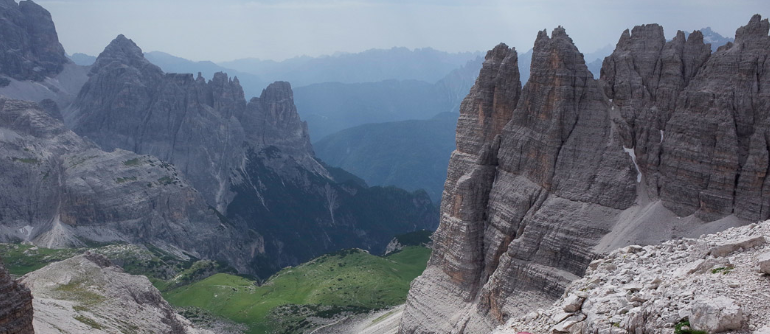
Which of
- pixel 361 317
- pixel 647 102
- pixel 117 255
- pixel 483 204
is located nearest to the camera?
pixel 647 102

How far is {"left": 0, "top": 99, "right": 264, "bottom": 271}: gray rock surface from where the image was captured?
15662cm

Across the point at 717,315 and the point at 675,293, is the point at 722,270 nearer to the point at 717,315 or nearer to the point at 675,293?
the point at 675,293

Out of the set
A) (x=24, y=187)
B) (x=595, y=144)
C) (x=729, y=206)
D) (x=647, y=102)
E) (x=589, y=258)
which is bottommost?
(x=24, y=187)

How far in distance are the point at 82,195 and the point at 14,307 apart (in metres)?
136

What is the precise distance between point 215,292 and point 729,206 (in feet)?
319

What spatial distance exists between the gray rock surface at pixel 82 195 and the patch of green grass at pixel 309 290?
54.7 metres

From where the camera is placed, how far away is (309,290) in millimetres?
114938

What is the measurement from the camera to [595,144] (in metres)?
54.1

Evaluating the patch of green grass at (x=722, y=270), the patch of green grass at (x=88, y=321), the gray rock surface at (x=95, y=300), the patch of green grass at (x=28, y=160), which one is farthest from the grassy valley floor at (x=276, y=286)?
the patch of green grass at (x=722, y=270)

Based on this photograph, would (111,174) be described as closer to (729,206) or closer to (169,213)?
(169,213)

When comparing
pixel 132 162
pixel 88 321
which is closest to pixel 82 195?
pixel 132 162

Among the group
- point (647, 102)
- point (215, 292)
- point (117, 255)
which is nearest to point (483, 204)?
point (647, 102)

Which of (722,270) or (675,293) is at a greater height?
(722,270)

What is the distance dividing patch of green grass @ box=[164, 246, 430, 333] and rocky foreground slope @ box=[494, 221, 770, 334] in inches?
3024
